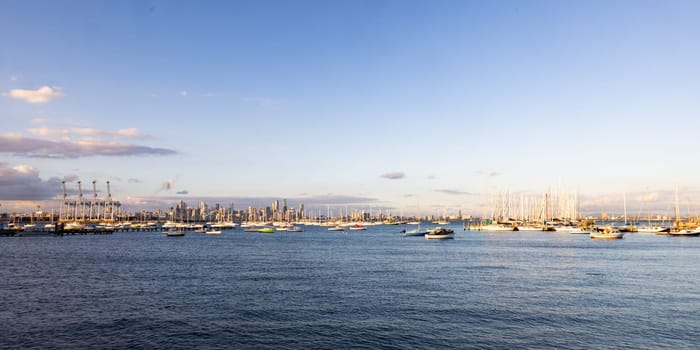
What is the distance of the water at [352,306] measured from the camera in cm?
3547

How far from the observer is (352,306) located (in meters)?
46.9

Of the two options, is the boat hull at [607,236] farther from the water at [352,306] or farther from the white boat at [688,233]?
the water at [352,306]

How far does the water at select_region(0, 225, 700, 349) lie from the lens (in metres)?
35.5

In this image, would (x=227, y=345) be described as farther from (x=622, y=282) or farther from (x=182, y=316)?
(x=622, y=282)

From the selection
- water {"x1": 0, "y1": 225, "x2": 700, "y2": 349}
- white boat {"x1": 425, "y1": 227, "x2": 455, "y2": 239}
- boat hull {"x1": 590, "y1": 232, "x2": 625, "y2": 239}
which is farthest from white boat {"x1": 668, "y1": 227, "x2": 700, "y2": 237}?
water {"x1": 0, "y1": 225, "x2": 700, "y2": 349}

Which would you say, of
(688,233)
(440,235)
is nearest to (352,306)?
(440,235)

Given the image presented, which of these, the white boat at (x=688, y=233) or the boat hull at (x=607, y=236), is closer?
the boat hull at (x=607, y=236)

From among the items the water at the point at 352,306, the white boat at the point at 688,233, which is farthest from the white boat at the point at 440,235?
the water at the point at 352,306

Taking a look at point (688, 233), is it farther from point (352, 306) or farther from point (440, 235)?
point (352, 306)

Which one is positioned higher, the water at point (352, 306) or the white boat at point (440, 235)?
the water at point (352, 306)

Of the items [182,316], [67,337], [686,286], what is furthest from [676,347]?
[67,337]

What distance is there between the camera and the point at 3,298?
2034 inches

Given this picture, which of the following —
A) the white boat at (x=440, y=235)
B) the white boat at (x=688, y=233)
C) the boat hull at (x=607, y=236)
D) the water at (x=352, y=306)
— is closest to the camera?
the water at (x=352, y=306)

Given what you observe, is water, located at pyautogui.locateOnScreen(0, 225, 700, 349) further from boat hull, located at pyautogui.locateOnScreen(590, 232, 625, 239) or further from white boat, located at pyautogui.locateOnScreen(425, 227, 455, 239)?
white boat, located at pyautogui.locateOnScreen(425, 227, 455, 239)
